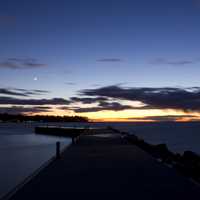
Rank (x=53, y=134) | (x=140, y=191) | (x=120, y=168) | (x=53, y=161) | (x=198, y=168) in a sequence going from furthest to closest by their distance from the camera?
(x=53, y=134) → (x=53, y=161) → (x=120, y=168) → (x=198, y=168) → (x=140, y=191)

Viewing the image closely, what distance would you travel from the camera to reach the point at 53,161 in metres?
15.6

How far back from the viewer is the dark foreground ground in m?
8.41

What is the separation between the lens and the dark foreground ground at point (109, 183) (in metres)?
8.41

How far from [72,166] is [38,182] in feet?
11.5

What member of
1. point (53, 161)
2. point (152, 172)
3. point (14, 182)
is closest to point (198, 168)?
point (152, 172)

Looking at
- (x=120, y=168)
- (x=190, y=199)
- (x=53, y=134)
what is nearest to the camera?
(x=190, y=199)

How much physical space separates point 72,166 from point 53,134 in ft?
191

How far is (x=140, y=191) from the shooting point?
29.0 ft

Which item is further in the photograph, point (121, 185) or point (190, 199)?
point (121, 185)

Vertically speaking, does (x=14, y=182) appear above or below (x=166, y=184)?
below

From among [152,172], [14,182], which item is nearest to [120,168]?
[152,172]

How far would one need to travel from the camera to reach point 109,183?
10016 mm

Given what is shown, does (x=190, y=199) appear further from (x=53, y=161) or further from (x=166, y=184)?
(x=53, y=161)

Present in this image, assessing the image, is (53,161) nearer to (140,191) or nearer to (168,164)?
(168,164)
